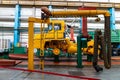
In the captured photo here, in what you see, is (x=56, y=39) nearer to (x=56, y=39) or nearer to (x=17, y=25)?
(x=56, y=39)

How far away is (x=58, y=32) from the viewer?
2055 centimetres

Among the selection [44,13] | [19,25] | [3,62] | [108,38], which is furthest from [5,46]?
[108,38]

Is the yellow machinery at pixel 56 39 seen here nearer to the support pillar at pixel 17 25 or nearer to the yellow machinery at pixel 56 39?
the yellow machinery at pixel 56 39

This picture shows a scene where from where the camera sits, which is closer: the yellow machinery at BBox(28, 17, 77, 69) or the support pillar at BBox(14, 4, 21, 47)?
the yellow machinery at BBox(28, 17, 77, 69)

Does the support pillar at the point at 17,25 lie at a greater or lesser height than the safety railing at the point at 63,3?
lesser

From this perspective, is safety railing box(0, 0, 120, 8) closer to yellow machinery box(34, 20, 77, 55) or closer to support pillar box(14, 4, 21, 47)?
support pillar box(14, 4, 21, 47)

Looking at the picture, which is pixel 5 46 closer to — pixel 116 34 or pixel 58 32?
pixel 58 32

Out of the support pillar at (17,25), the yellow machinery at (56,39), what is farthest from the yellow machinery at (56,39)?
the support pillar at (17,25)

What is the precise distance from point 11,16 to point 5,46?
27.4 feet

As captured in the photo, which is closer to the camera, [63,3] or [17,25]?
[17,25]

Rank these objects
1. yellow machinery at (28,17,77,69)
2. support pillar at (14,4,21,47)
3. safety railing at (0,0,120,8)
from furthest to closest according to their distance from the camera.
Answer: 1. safety railing at (0,0,120,8)
2. support pillar at (14,4,21,47)
3. yellow machinery at (28,17,77,69)

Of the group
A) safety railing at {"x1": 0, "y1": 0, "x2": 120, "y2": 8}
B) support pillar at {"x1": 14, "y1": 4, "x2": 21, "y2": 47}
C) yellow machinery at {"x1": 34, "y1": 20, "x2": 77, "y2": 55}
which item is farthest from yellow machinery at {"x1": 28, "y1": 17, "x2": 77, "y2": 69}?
safety railing at {"x1": 0, "y1": 0, "x2": 120, "y2": 8}

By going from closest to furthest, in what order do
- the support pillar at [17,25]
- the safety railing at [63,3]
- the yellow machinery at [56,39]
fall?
the yellow machinery at [56,39] → the support pillar at [17,25] → the safety railing at [63,3]

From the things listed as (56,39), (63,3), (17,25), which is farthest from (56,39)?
(63,3)
